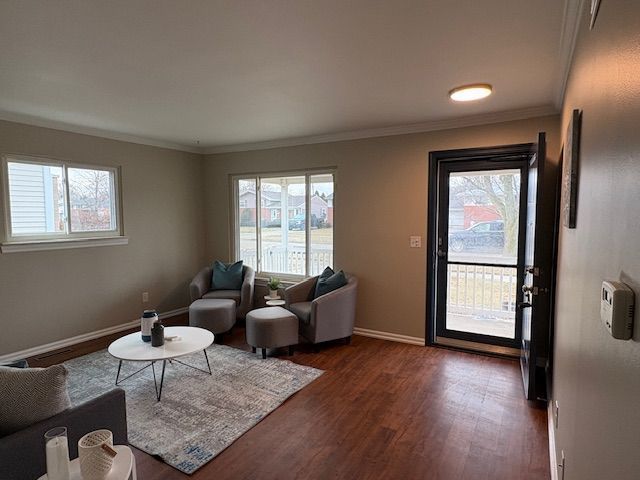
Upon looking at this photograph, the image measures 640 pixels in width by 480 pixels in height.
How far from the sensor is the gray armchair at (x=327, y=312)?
12.6ft

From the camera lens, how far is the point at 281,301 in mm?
4465

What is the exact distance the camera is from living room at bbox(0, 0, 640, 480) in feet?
4.32

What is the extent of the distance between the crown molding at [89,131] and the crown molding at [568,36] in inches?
179

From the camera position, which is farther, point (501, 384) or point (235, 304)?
point (235, 304)

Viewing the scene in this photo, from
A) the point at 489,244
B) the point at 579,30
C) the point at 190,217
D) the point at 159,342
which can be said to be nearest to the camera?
the point at 579,30

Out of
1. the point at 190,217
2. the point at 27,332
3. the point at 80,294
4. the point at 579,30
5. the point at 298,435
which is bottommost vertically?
the point at 298,435

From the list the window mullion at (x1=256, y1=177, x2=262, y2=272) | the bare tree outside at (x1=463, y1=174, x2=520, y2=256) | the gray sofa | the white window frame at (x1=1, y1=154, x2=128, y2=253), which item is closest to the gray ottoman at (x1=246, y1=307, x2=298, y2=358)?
the window mullion at (x1=256, y1=177, x2=262, y2=272)

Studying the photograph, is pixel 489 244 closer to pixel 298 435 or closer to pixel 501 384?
pixel 501 384

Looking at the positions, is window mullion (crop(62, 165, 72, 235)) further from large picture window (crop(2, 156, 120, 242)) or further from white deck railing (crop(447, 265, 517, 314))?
white deck railing (crop(447, 265, 517, 314))

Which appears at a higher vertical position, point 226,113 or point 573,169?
point 226,113

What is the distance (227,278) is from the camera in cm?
492

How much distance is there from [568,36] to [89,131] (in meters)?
4.63

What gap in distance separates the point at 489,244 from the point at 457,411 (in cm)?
189

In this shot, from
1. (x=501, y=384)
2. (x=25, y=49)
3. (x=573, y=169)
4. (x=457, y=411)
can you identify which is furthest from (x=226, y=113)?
(x=501, y=384)
